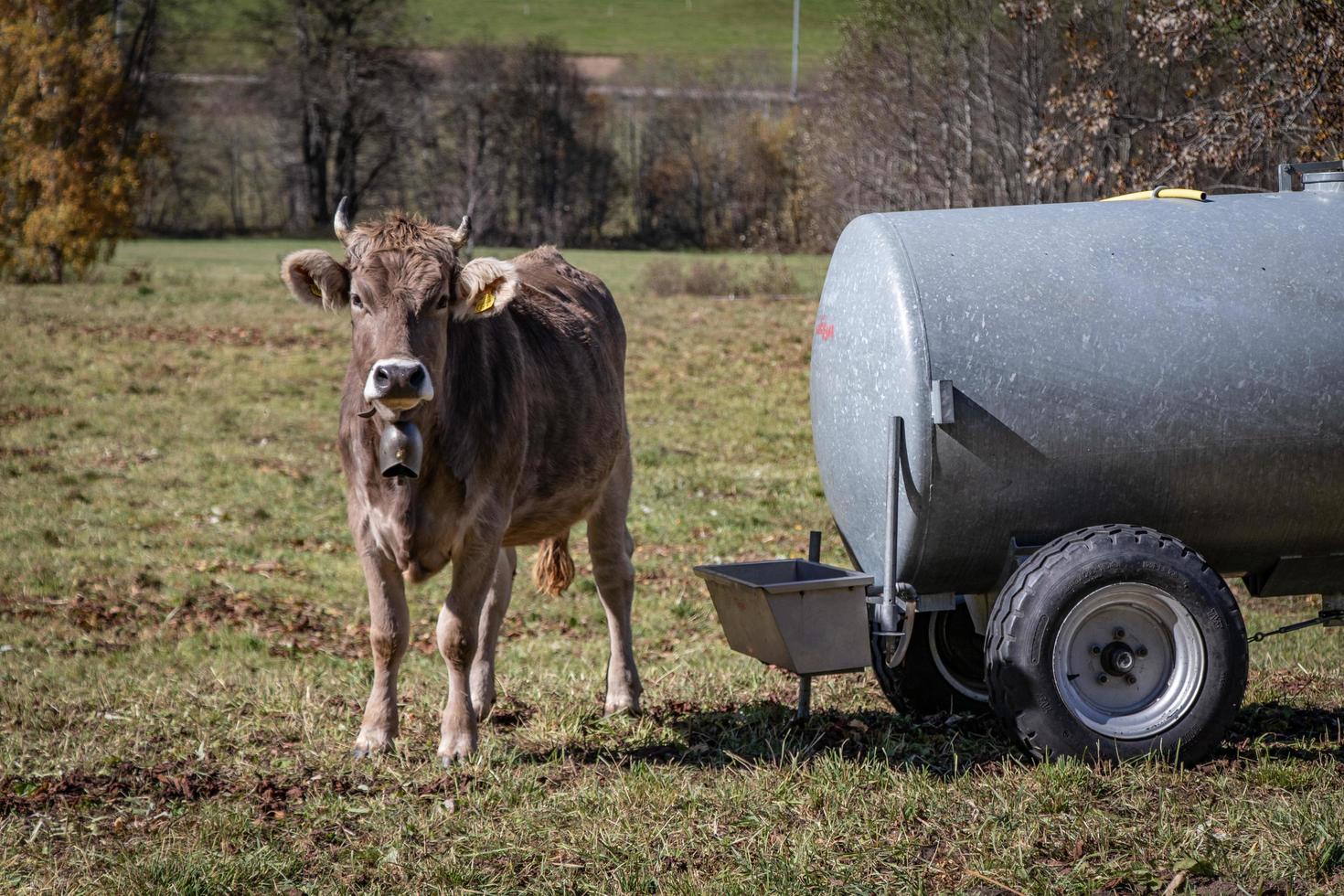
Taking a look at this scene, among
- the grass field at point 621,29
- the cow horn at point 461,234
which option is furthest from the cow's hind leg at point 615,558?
the grass field at point 621,29

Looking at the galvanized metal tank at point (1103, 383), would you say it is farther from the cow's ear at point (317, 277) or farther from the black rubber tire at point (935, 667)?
the cow's ear at point (317, 277)

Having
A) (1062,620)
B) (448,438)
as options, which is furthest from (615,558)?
(1062,620)

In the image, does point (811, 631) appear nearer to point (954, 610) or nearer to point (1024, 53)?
point (954, 610)

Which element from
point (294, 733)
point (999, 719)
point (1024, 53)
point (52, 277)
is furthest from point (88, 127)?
point (999, 719)

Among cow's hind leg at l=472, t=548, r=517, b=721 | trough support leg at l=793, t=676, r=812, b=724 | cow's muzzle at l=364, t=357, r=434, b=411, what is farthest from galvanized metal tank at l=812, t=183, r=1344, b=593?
cow's hind leg at l=472, t=548, r=517, b=721

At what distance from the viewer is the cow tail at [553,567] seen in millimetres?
7590

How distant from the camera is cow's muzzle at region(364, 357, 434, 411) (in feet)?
17.0

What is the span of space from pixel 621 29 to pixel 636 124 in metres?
33.2

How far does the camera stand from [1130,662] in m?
5.57

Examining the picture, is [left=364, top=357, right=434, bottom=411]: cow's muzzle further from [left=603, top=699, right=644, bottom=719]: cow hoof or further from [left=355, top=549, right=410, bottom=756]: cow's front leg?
[left=603, top=699, right=644, bottom=719]: cow hoof

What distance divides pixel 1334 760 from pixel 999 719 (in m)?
1.41

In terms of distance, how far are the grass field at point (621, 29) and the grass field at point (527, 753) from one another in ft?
158

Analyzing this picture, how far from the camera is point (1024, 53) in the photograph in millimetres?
24844

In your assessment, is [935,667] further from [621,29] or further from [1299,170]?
[621,29]
